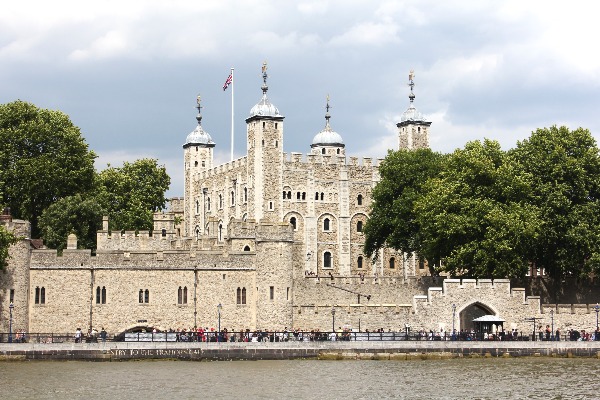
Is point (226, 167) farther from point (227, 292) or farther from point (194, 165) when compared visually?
point (227, 292)

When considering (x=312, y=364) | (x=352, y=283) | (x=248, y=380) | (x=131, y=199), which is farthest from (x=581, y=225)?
(x=131, y=199)

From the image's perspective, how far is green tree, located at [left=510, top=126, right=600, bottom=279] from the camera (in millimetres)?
78438

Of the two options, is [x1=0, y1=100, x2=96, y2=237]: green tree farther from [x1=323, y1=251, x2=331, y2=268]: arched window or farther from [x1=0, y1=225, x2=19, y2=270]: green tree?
[x1=323, y1=251, x2=331, y2=268]: arched window

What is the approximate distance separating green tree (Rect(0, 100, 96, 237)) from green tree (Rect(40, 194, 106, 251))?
1.45 metres

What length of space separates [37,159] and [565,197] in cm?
2928

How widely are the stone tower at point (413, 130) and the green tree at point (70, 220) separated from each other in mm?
33031

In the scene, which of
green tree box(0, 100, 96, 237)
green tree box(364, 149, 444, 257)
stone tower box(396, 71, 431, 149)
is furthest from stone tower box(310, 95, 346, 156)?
green tree box(0, 100, 96, 237)

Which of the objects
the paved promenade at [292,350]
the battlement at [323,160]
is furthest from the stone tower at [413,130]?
the paved promenade at [292,350]

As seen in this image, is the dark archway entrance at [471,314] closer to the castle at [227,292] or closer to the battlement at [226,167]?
the castle at [227,292]

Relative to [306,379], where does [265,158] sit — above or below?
above

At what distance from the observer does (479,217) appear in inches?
3076

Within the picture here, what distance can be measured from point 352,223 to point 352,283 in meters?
30.9

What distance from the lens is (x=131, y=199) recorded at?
101 m

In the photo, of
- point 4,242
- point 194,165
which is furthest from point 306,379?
point 194,165
